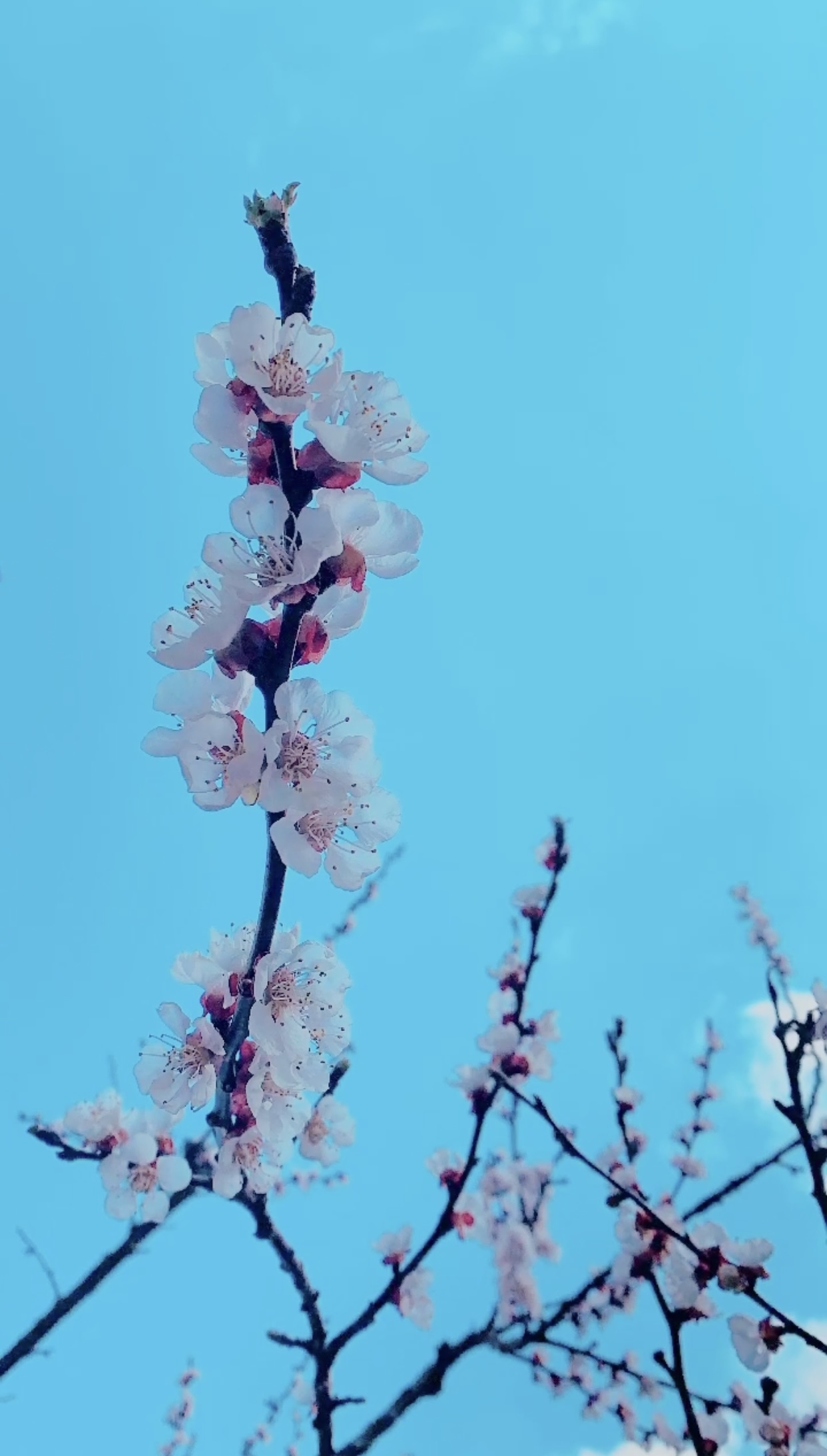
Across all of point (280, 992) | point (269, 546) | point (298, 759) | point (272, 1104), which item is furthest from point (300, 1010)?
point (269, 546)

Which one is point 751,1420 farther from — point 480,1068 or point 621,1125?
point 480,1068

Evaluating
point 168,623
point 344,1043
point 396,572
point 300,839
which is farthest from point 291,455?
point 344,1043

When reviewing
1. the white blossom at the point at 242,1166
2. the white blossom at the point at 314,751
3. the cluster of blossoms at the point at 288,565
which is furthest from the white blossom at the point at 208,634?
the white blossom at the point at 242,1166

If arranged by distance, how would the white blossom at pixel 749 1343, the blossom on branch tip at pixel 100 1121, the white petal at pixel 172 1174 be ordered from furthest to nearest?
the blossom on branch tip at pixel 100 1121
the white petal at pixel 172 1174
the white blossom at pixel 749 1343

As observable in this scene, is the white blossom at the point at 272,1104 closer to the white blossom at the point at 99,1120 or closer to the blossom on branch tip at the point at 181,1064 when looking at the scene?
the blossom on branch tip at the point at 181,1064

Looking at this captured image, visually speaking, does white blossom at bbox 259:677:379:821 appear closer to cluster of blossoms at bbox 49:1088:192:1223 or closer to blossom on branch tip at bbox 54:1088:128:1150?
cluster of blossoms at bbox 49:1088:192:1223

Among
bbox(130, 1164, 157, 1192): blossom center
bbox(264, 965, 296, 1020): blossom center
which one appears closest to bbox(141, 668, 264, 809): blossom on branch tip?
bbox(264, 965, 296, 1020): blossom center

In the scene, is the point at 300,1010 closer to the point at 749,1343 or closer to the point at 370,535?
the point at 370,535
